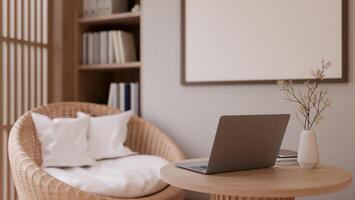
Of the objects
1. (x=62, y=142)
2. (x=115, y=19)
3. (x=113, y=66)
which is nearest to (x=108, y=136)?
(x=62, y=142)

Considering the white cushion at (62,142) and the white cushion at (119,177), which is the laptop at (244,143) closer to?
the white cushion at (119,177)

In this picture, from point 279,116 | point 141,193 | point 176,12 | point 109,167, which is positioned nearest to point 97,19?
point 176,12

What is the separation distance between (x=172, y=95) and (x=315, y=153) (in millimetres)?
1344

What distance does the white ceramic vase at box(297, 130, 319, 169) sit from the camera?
1.73 meters

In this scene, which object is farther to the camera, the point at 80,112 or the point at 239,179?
the point at 80,112

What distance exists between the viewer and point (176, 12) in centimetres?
288

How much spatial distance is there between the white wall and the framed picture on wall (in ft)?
0.21

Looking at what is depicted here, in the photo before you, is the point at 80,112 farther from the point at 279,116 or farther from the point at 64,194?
the point at 279,116

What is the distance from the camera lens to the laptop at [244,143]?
4.96 feet

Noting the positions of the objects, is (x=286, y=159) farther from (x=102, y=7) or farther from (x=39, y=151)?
(x=102, y=7)

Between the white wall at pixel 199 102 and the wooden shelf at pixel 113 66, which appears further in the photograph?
the wooden shelf at pixel 113 66

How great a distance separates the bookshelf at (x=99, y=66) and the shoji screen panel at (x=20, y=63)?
24cm

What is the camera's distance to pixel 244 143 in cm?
157

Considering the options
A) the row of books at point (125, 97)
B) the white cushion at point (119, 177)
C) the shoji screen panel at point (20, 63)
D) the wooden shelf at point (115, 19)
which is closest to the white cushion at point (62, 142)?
the white cushion at point (119, 177)
